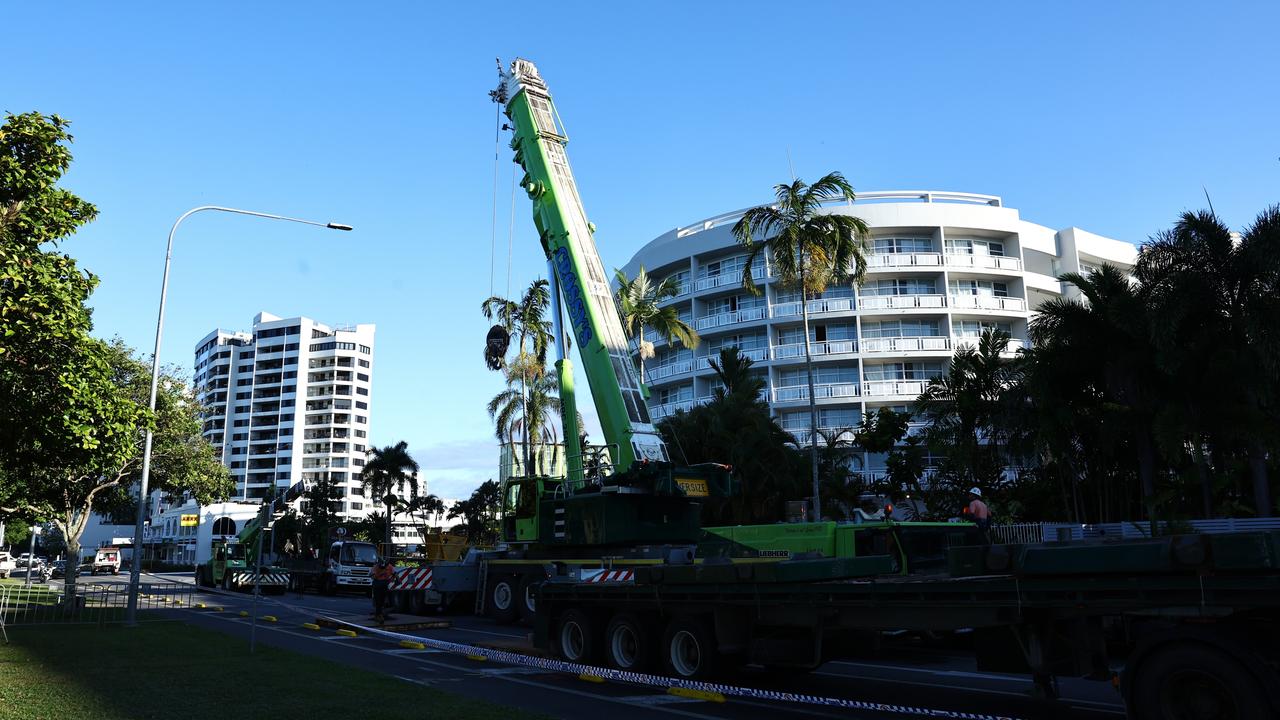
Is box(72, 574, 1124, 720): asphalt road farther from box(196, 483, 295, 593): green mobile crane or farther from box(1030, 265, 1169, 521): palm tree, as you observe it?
Result: box(196, 483, 295, 593): green mobile crane

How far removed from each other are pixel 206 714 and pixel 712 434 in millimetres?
25048

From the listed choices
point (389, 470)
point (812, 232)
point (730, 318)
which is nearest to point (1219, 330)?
point (812, 232)

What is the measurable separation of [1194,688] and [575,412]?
55.1 feet

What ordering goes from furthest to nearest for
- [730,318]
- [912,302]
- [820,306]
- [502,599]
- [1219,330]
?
[730,318], [820,306], [912,302], [1219,330], [502,599]

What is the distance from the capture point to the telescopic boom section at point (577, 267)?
2073cm

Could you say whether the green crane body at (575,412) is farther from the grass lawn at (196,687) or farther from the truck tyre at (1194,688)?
the truck tyre at (1194,688)

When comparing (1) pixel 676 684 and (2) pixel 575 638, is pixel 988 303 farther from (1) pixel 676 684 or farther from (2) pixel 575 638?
(1) pixel 676 684

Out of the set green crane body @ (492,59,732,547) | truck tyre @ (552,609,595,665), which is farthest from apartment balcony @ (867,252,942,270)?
truck tyre @ (552,609,595,665)

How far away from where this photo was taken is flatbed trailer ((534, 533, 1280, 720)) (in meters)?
6.71

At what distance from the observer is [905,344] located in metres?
54.1

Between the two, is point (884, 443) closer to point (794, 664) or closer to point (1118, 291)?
point (1118, 291)

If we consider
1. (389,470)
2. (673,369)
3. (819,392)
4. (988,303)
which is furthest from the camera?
(389,470)

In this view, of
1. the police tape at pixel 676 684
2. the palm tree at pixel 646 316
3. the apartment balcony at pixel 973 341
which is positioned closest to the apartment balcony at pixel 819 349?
the apartment balcony at pixel 973 341

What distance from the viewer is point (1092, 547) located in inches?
302
